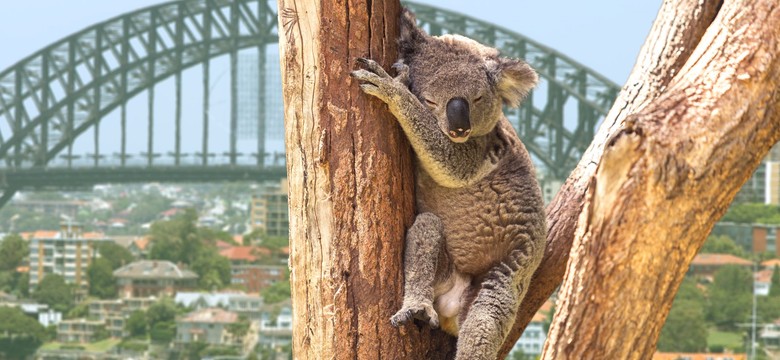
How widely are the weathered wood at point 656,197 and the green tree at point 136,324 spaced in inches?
244

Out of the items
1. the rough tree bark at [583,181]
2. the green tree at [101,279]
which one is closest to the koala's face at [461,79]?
the rough tree bark at [583,181]

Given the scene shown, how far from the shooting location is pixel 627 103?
3.14 meters

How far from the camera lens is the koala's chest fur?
105 inches

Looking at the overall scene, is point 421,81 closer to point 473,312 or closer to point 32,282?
point 473,312

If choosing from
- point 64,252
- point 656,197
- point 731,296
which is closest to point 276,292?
point 64,252

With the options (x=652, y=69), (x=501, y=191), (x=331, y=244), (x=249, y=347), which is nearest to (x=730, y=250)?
(x=249, y=347)

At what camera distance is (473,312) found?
8.38ft

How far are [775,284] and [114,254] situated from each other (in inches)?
228

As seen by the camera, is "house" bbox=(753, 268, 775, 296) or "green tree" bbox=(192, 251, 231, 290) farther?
"green tree" bbox=(192, 251, 231, 290)

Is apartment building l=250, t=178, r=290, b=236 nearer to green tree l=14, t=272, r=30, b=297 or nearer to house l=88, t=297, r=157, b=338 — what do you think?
house l=88, t=297, r=157, b=338

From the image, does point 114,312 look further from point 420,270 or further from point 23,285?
point 420,270

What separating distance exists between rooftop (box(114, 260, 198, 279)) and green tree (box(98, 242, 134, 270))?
68 millimetres

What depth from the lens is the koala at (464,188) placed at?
8.03 ft

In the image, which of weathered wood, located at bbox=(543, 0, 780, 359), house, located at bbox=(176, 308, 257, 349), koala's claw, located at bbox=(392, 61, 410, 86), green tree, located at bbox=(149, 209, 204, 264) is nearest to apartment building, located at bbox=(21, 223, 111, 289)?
green tree, located at bbox=(149, 209, 204, 264)
